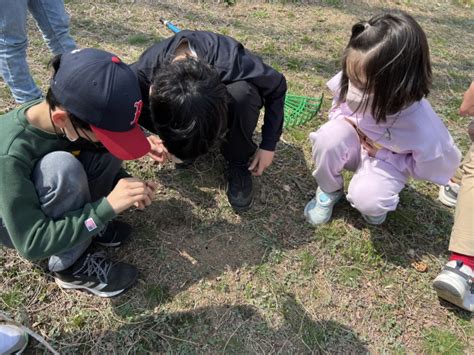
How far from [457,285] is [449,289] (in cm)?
4

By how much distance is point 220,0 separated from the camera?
13.2 feet

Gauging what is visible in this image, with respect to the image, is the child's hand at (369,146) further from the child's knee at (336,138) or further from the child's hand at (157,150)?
the child's hand at (157,150)

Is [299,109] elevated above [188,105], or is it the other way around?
[188,105]

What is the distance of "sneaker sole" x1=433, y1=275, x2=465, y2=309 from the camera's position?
1.76 metres

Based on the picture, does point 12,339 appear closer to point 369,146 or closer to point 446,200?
point 369,146

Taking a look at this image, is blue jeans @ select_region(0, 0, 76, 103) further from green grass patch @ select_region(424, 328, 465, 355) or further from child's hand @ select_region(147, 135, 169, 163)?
green grass patch @ select_region(424, 328, 465, 355)

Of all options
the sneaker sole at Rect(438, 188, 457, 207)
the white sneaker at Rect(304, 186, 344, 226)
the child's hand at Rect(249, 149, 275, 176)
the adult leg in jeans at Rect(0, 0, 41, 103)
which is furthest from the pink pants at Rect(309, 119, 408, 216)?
the adult leg in jeans at Rect(0, 0, 41, 103)

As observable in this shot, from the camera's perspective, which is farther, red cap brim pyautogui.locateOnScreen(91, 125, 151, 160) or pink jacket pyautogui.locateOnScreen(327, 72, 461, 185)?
pink jacket pyautogui.locateOnScreen(327, 72, 461, 185)

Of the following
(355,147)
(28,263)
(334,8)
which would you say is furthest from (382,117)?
(334,8)

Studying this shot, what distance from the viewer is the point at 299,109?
9.18 feet

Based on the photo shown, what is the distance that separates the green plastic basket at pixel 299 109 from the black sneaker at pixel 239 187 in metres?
0.62

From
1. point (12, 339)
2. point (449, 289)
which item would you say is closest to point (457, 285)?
point (449, 289)

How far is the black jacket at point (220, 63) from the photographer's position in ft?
5.92

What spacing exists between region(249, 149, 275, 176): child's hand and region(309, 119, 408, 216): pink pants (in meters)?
0.25
